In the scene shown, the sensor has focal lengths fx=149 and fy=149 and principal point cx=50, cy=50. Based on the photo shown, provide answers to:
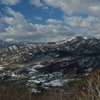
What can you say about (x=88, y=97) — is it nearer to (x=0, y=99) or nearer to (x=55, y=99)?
(x=55, y=99)

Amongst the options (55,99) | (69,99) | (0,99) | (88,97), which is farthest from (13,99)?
(88,97)

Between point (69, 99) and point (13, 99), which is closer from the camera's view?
point (69, 99)

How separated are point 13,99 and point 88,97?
2924cm

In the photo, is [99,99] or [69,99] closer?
[99,99]

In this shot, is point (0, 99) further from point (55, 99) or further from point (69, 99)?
point (69, 99)

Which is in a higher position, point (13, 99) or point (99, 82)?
point (99, 82)

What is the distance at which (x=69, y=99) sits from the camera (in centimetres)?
4519

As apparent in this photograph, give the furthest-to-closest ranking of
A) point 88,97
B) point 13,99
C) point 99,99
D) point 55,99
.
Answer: point 13,99
point 55,99
point 88,97
point 99,99

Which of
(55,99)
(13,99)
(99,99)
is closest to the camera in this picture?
(99,99)

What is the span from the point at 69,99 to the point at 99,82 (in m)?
16.6

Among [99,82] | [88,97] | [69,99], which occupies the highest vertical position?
[99,82]

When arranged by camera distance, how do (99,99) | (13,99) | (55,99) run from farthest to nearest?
1. (13,99)
2. (55,99)
3. (99,99)

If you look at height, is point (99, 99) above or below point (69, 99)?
above

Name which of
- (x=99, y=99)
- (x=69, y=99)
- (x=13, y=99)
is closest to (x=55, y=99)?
(x=69, y=99)
